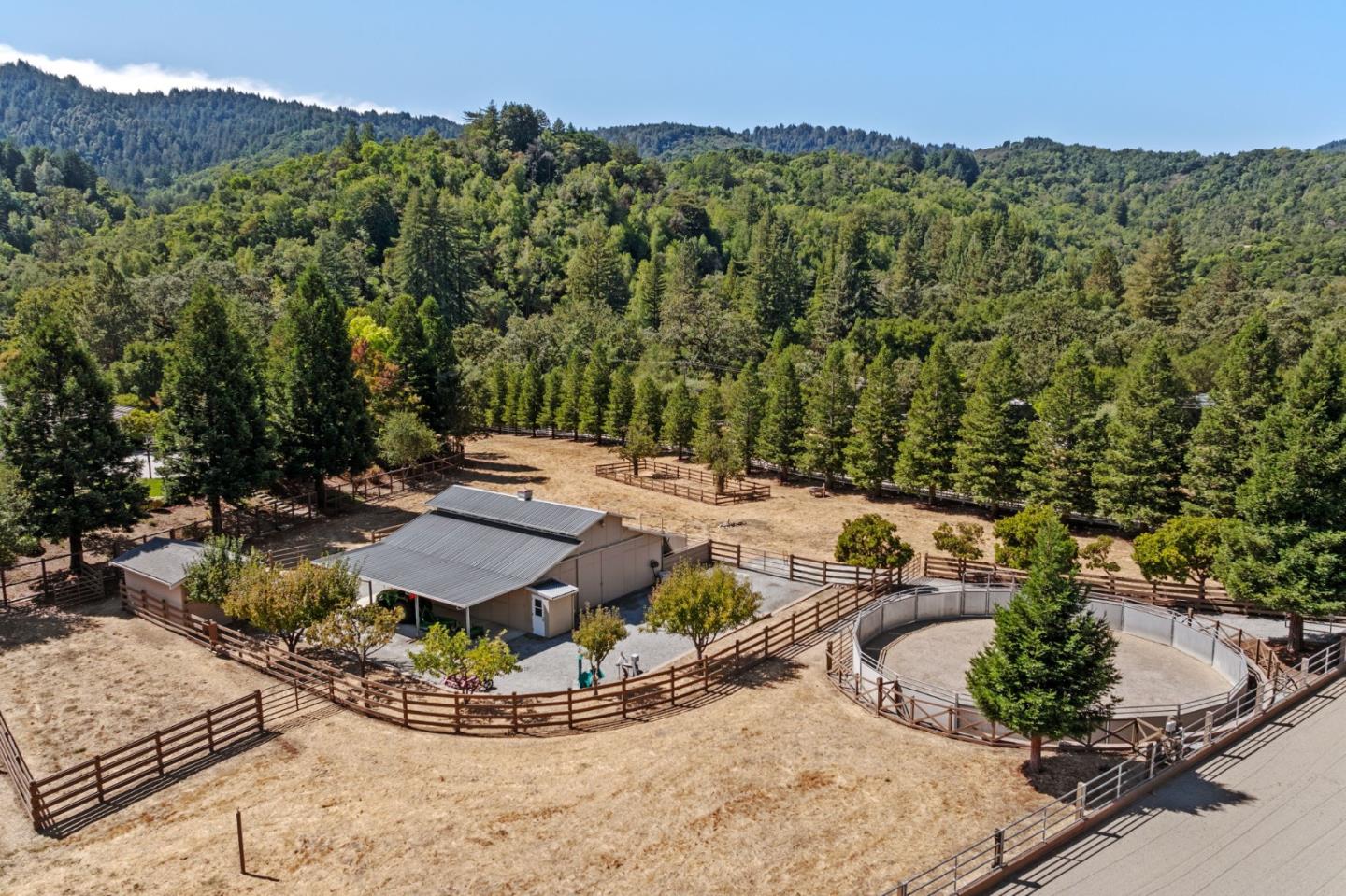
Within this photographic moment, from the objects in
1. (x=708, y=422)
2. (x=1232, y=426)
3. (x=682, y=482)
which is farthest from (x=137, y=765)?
(x=708, y=422)

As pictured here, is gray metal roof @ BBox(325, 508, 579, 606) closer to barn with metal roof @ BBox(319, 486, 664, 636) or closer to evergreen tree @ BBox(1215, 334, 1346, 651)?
barn with metal roof @ BBox(319, 486, 664, 636)

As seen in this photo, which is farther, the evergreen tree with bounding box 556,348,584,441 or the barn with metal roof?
the evergreen tree with bounding box 556,348,584,441

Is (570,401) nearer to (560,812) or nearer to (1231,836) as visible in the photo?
(560,812)

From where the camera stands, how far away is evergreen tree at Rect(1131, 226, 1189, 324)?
291ft

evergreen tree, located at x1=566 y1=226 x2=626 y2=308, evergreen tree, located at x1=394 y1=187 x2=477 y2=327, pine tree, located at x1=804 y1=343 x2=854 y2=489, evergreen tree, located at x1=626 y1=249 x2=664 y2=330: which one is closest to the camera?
pine tree, located at x1=804 y1=343 x2=854 y2=489

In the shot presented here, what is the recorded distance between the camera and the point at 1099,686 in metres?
A: 17.7

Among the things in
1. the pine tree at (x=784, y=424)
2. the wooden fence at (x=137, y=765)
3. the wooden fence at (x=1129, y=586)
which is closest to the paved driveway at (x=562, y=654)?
the wooden fence at (x=137, y=765)

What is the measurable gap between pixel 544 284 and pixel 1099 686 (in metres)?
107

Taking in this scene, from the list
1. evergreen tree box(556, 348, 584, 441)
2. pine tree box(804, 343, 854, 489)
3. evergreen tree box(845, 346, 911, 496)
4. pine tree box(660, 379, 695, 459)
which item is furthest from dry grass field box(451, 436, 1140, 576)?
evergreen tree box(556, 348, 584, 441)

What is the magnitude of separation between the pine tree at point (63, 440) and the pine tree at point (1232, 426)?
1741 inches

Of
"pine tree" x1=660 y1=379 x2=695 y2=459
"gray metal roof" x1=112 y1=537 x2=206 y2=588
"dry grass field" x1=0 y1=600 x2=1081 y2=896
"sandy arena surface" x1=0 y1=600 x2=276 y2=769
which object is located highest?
"pine tree" x1=660 y1=379 x2=695 y2=459

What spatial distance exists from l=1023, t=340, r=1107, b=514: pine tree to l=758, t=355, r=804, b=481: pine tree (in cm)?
1435

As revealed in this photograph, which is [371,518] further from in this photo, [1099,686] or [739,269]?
[739,269]

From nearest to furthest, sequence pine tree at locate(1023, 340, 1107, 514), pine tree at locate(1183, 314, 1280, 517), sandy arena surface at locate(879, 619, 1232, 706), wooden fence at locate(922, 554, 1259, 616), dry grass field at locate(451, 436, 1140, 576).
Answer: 1. sandy arena surface at locate(879, 619, 1232, 706)
2. wooden fence at locate(922, 554, 1259, 616)
3. pine tree at locate(1183, 314, 1280, 517)
4. dry grass field at locate(451, 436, 1140, 576)
5. pine tree at locate(1023, 340, 1107, 514)
